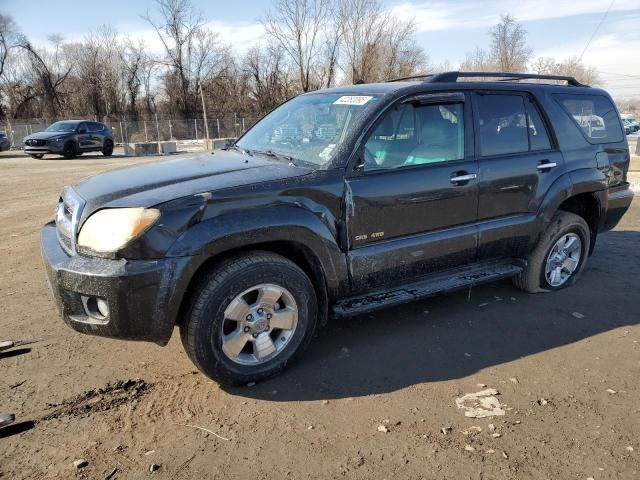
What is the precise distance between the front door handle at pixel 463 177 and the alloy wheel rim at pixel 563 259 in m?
1.31

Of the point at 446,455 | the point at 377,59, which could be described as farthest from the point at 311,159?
the point at 377,59

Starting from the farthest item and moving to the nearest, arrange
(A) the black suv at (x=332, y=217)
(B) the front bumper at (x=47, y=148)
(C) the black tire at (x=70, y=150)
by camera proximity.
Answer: (C) the black tire at (x=70, y=150)
(B) the front bumper at (x=47, y=148)
(A) the black suv at (x=332, y=217)

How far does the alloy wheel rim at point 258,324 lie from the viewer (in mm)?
2982

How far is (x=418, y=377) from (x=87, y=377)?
2.14 m

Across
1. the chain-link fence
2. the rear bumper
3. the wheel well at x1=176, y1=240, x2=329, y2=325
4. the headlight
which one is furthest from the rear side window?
the chain-link fence

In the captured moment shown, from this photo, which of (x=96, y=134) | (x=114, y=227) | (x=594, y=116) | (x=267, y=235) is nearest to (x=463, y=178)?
(x=267, y=235)

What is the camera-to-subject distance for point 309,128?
3.76m

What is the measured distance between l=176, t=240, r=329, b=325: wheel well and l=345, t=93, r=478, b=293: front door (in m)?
0.24

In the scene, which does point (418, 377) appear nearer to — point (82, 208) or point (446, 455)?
point (446, 455)

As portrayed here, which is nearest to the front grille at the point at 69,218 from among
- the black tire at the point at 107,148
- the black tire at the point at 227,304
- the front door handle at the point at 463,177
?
the black tire at the point at 227,304

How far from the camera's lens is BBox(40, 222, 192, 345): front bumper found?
104 inches

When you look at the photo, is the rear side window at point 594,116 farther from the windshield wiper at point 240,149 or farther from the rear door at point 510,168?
the windshield wiper at point 240,149

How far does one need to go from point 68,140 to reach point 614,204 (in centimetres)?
2132

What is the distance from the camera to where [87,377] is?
319cm
